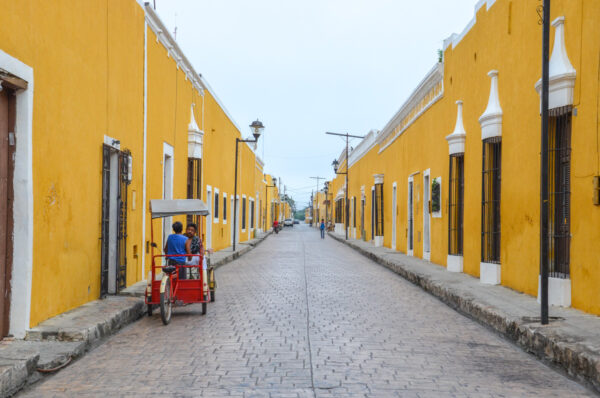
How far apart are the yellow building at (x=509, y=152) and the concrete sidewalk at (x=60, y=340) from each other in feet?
19.6

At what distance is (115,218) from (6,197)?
398cm

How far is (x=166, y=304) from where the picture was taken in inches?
340

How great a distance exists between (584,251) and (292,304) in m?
4.50

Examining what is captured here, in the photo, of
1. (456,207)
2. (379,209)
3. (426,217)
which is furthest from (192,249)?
(379,209)

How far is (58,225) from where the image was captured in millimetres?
7930

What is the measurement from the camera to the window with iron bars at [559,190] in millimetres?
8922

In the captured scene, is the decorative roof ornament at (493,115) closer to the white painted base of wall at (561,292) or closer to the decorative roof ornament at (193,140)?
the white painted base of wall at (561,292)

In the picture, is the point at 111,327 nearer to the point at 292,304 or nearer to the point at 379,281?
the point at 292,304

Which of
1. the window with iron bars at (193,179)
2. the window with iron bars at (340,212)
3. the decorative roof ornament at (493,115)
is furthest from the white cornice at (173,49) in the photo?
the window with iron bars at (340,212)

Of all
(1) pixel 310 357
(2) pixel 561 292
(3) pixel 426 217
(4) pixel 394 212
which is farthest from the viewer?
(4) pixel 394 212

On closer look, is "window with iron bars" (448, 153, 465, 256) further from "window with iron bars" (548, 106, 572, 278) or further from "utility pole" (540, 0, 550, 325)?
"utility pole" (540, 0, 550, 325)

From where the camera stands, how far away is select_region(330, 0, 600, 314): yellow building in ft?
26.9

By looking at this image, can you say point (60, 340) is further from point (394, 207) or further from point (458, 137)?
point (394, 207)

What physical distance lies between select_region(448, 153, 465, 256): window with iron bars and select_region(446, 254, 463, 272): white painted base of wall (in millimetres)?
237
